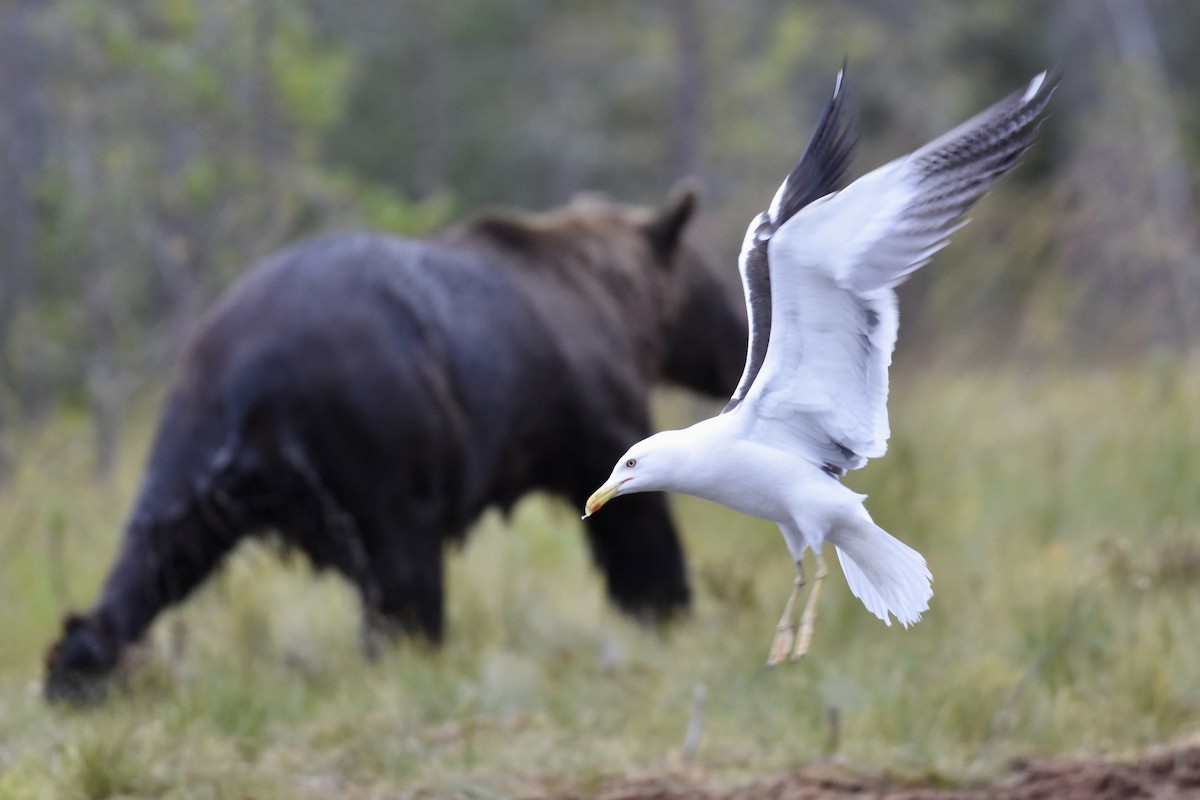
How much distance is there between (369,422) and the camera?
5359 mm

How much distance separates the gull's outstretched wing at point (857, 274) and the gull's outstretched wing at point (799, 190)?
4.5 inches

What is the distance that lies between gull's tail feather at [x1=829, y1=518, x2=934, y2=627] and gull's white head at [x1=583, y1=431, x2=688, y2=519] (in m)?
0.47

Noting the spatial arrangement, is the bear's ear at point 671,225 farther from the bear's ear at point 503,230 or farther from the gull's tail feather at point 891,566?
the gull's tail feather at point 891,566

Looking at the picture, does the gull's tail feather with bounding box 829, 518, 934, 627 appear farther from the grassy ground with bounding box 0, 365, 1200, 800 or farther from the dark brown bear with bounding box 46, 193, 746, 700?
the dark brown bear with bounding box 46, 193, 746, 700

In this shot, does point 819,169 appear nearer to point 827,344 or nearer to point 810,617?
point 827,344

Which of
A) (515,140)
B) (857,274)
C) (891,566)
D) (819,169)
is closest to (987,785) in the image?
(891,566)

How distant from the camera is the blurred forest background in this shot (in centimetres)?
990

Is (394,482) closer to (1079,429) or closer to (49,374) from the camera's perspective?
(1079,429)

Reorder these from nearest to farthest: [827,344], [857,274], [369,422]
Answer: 1. [857,274]
2. [827,344]
3. [369,422]

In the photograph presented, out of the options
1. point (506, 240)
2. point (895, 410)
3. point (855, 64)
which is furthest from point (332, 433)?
point (855, 64)

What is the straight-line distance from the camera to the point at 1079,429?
9211 mm

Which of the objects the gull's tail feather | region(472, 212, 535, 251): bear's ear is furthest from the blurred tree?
the gull's tail feather

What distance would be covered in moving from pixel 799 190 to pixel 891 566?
2.95ft

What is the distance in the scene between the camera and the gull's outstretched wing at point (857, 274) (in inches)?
120
